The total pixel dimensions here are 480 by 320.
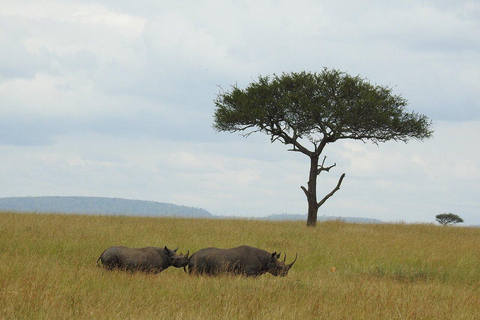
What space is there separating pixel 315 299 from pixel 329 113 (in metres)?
22.3

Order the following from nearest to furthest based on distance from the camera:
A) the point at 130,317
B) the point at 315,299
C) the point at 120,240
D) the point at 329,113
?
1. the point at 130,317
2. the point at 315,299
3. the point at 120,240
4. the point at 329,113

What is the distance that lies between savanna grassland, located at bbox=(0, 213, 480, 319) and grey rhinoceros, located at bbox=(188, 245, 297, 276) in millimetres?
370

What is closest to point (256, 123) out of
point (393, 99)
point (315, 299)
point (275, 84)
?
point (275, 84)

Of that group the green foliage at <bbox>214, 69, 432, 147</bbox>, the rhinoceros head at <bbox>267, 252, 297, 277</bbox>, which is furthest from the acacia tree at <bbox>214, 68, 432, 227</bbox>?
the rhinoceros head at <bbox>267, 252, 297, 277</bbox>

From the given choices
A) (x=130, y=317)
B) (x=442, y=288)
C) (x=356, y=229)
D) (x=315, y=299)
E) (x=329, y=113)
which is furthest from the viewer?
(x=329, y=113)

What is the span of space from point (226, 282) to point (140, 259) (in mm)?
2796

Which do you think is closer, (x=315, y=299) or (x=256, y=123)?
(x=315, y=299)

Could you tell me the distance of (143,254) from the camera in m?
13.9

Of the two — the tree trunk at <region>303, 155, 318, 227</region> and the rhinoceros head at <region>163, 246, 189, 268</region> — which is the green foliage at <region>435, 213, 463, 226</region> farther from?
the rhinoceros head at <region>163, 246, 189, 268</region>

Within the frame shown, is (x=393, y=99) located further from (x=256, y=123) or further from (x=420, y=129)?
(x=256, y=123)

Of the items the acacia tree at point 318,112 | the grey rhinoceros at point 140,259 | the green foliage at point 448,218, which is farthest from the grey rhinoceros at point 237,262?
the green foliage at point 448,218

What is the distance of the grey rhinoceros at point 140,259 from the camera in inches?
532

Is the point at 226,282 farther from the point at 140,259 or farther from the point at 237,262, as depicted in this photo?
the point at 140,259

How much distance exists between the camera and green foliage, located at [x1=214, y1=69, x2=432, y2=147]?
31.8 metres
